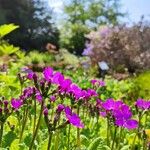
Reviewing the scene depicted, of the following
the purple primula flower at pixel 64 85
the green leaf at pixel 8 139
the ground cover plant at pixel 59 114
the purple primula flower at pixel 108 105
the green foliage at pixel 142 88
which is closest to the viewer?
the ground cover plant at pixel 59 114

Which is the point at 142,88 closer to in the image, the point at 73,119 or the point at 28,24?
the point at 73,119

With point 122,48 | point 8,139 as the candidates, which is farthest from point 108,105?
point 122,48

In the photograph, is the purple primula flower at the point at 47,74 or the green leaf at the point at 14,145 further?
the green leaf at the point at 14,145

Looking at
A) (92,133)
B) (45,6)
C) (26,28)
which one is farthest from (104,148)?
(45,6)

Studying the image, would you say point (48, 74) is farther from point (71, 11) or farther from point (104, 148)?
point (71, 11)

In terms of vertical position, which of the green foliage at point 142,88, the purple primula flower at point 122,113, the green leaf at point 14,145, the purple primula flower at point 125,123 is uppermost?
the green foliage at point 142,88

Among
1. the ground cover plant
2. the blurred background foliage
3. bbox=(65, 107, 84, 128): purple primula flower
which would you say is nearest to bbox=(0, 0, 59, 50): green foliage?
the blurred background foliage

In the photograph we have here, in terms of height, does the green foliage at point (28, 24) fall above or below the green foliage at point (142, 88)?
above

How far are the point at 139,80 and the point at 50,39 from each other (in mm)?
26636

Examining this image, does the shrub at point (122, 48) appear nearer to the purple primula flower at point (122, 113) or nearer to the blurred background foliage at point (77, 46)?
the blurred background foliage at point (77, 46)

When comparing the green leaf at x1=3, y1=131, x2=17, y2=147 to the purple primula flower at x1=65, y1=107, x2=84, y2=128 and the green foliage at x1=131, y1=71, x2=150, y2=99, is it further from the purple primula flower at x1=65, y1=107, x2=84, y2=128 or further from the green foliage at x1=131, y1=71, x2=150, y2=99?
the green foliage at x1=131, y1=71, x2=150, y2=99

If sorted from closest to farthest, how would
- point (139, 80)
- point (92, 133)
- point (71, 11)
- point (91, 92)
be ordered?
point (91, 92), point (92, 133), point (139, 80), point (71, 11)

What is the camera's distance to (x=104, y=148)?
11.9ft

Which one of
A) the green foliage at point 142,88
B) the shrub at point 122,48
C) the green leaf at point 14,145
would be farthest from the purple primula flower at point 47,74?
the shrub at point 122,48
